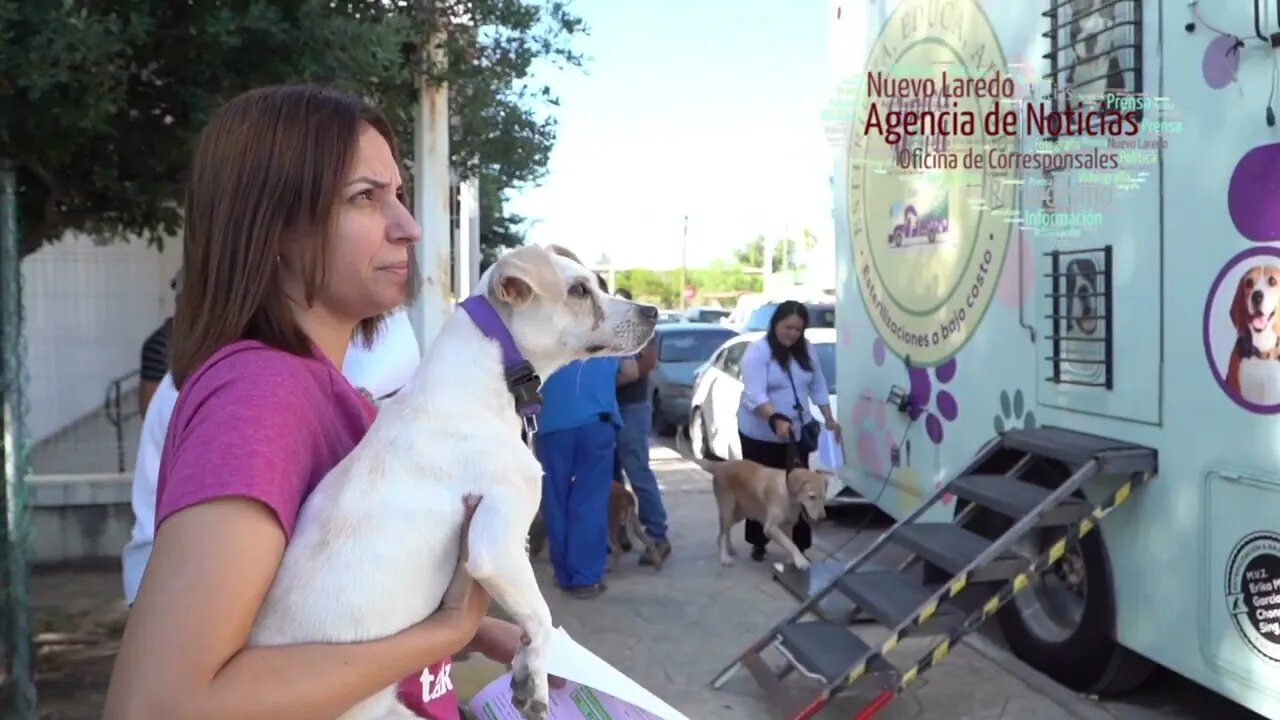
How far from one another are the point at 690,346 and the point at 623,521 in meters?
8.73

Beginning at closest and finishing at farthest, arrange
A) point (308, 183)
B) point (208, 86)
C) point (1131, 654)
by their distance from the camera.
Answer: point (308, 183), point (208, 86), point (1131, 654)

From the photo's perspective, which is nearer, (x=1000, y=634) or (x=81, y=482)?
(x=1000, y=634)

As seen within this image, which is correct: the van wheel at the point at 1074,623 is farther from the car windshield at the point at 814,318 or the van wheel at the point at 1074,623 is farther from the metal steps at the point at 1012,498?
the car windshield at the point at 814,318

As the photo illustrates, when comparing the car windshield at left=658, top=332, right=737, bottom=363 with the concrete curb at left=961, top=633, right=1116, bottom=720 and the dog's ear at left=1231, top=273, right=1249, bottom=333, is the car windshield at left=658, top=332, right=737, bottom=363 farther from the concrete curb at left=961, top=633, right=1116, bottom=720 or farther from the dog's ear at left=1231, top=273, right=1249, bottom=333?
the dog's ear at left=1231, top=273, right=1249, bottom=333

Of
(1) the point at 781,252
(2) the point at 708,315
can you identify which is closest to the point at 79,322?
(2) the point at 708,315

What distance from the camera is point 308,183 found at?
4.52 feet

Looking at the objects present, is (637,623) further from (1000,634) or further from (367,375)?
(367,375)

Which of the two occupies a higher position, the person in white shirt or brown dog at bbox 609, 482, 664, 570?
the person in white shirt

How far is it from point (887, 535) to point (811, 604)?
51 cm

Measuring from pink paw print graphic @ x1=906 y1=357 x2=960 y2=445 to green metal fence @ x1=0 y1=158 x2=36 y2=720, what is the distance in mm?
4381

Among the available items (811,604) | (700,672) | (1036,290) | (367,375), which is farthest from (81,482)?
(1036,290)

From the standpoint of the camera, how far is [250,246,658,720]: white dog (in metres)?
1.25

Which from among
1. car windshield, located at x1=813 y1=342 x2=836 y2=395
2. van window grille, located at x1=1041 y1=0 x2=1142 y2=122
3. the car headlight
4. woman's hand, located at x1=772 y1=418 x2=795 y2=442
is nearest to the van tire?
van window grille, located at x1=1041 y1=0 x2=1142 y2=122

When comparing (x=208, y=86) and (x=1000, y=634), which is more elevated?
(x=208, y=86)
